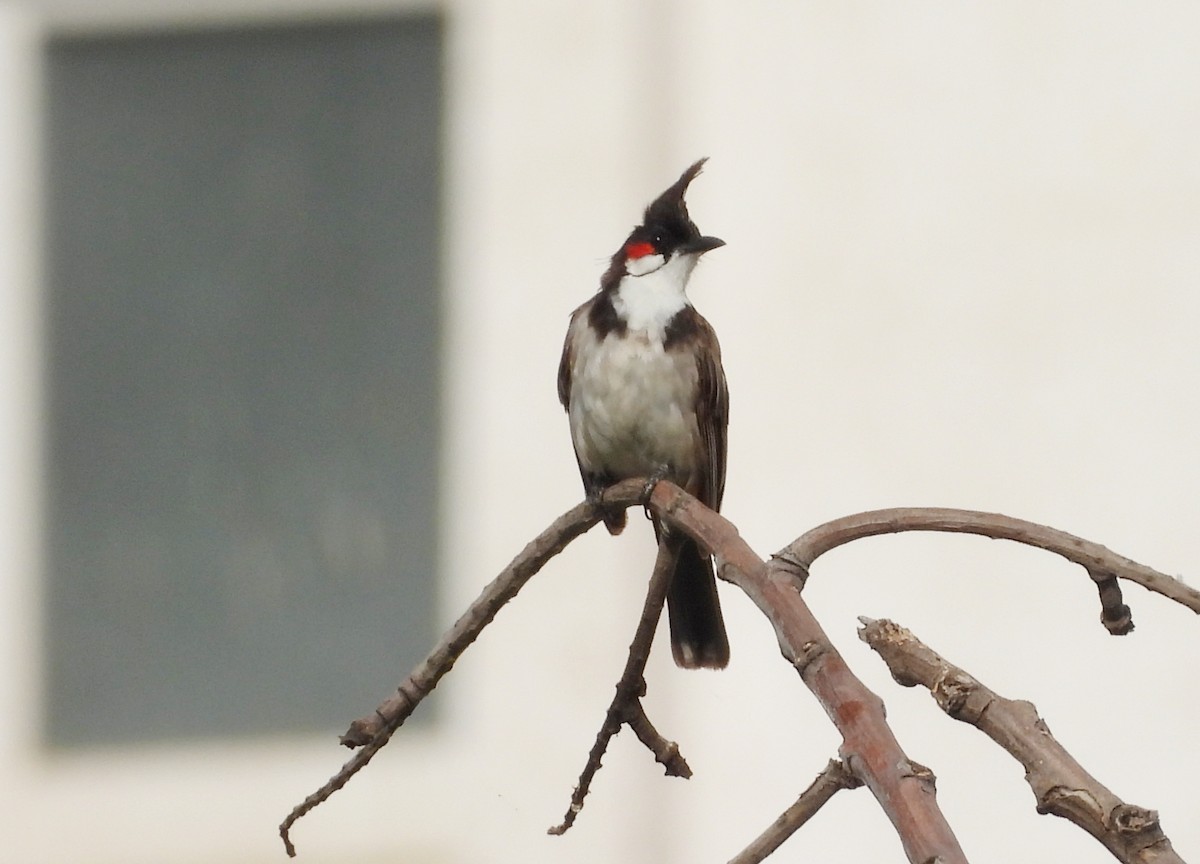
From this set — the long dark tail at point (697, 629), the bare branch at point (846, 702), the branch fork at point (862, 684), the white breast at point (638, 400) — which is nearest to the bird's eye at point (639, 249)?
the white breast at point (638, 400)

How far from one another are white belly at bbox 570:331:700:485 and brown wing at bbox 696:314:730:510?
13 millimetres

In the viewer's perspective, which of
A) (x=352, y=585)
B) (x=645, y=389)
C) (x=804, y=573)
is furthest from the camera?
(x=352, y=585)

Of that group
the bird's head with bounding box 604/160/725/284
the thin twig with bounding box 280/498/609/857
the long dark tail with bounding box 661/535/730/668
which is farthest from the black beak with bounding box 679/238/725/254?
the thin twig with bounding box 280/498/609/857

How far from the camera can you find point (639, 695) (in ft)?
4.90

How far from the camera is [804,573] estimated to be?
3.72 feet

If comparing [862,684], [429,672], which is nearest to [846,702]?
[862,684]

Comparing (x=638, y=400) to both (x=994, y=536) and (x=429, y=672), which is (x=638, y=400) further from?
(x=994, y=536)

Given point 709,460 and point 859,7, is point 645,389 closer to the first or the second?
point 709,460

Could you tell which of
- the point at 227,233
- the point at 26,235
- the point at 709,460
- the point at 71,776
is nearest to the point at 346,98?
the point at 227,233

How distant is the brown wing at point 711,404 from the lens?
254 cm

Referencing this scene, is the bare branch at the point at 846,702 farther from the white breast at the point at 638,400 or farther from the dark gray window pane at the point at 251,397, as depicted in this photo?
the dark gray window pane at the point at 251,397

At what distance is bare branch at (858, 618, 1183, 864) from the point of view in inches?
39.3

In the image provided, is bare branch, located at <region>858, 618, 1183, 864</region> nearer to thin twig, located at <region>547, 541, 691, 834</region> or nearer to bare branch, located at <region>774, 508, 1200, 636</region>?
bare branch, located at <region>774, 508, 1200, 636</region>

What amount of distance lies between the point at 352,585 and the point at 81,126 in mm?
1320
